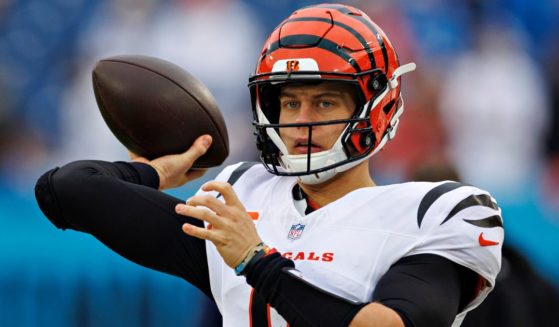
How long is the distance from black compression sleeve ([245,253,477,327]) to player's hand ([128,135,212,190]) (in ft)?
1.78

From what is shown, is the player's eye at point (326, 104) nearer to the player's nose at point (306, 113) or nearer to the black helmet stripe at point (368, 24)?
the player's nose at point (306, 113)

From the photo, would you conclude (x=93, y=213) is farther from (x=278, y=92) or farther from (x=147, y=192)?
(x=278, y=92)

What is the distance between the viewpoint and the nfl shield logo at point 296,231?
2.20 m

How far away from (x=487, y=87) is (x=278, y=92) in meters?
3.46

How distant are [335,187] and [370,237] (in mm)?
244

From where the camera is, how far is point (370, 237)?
2.11 metres

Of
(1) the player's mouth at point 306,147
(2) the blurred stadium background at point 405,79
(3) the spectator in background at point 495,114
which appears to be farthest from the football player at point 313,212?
(3) the spectator in background at point 495,114

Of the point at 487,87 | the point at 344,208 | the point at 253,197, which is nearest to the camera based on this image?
the point at 344,208

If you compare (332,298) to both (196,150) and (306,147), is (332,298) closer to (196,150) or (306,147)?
(306,147)

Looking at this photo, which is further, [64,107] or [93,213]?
[64,107]

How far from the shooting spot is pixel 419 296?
1.93 metres

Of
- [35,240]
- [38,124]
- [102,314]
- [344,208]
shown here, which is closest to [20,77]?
[38,124]

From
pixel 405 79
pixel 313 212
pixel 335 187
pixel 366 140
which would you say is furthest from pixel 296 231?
pixel 405 79

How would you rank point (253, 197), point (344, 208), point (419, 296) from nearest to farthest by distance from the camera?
point (419, 296)
point (344, 208)
point (253, 197)
